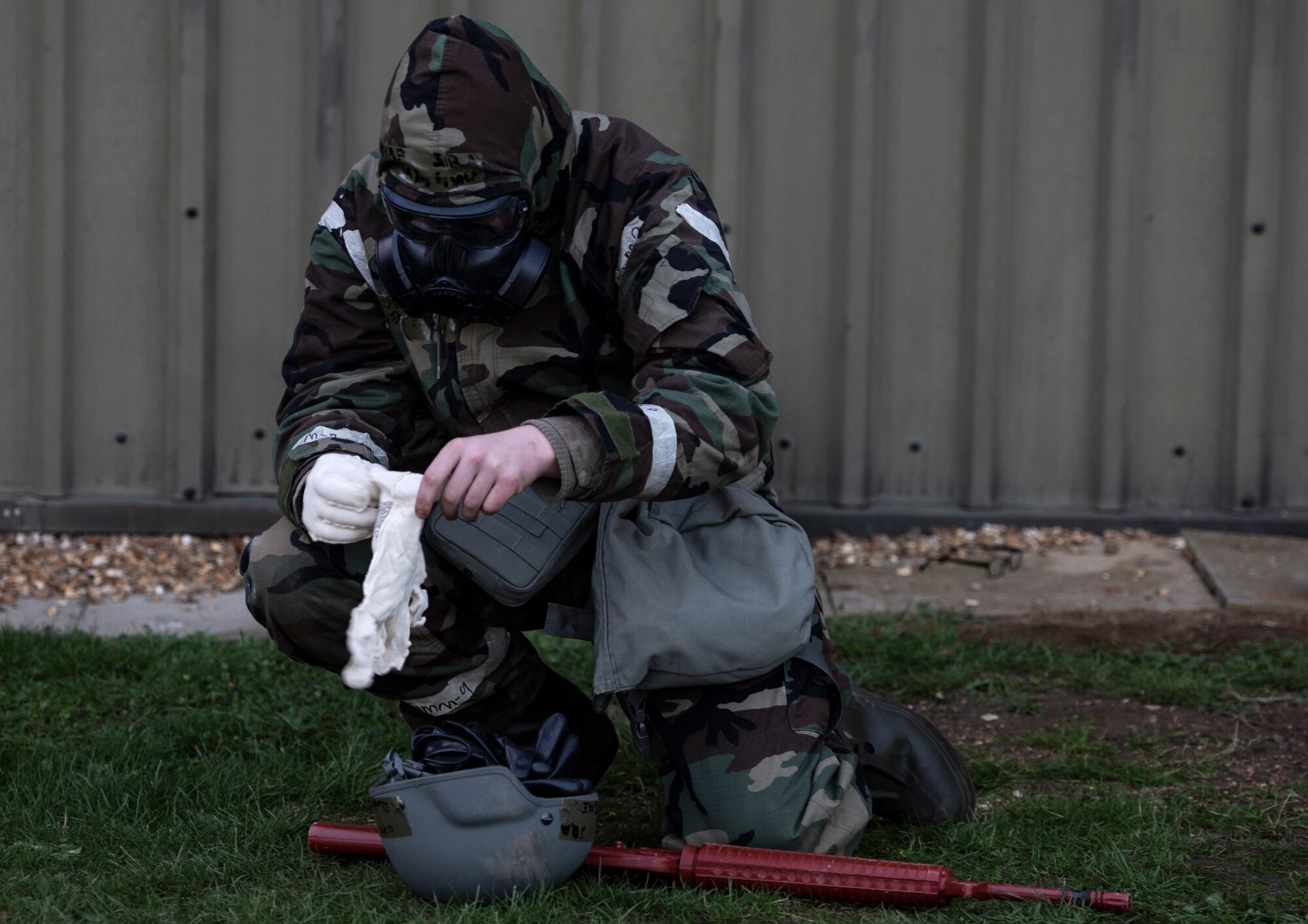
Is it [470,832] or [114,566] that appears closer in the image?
[470,832]

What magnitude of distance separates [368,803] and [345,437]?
754 mm

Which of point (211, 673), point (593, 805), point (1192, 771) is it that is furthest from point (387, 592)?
point (1192, 771)

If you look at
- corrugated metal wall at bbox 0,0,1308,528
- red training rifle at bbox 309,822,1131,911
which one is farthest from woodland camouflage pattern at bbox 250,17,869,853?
corrugated metal wall at bbox 0,0,1308,528

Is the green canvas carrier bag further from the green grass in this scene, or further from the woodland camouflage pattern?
the green grass

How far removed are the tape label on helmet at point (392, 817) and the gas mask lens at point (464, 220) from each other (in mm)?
909

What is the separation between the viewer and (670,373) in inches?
86.2

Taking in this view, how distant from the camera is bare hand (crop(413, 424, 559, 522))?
1906 millimetres

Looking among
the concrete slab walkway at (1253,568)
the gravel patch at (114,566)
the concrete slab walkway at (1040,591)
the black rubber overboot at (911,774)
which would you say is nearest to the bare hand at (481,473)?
the black rubber overboot at (911,774)

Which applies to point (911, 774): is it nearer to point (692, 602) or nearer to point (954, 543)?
point (692, 602)

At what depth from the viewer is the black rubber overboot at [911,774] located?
2477 mm

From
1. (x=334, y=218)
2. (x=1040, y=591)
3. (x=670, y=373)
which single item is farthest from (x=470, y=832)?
(x=1040, y=591)

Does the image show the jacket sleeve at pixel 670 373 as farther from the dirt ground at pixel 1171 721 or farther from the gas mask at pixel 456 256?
the dirt ground at pixel 1171 721

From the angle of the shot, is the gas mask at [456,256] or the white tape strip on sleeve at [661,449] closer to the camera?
the white tape strip on sleeve at [661,449]

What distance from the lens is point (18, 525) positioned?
184 inches
